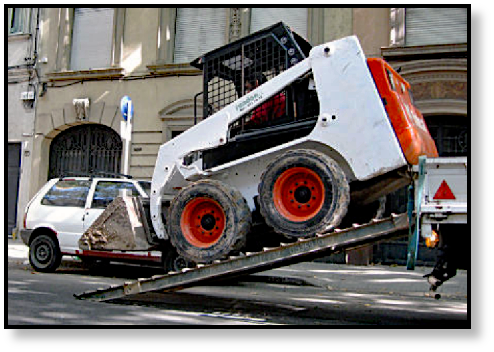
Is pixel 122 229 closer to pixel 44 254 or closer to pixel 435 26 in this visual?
pixel 44 254

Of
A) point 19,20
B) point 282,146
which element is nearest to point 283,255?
point 282,146

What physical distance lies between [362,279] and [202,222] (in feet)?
15.4

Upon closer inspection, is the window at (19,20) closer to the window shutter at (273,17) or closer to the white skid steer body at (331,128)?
the window shutter at (273,17)

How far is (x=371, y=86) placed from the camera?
5.32 metres

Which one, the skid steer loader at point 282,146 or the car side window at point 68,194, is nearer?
the skid steer loader at point 282,146

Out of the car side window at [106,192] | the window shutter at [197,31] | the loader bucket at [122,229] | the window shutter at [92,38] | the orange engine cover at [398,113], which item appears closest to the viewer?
the orange engine cover at [398,113]

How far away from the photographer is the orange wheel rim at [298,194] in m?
5.40

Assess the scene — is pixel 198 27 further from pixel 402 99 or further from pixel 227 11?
pixel 402 99

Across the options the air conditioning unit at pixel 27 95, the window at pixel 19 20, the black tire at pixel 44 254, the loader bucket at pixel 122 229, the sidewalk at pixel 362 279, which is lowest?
the sidewalk at pixel 362 279

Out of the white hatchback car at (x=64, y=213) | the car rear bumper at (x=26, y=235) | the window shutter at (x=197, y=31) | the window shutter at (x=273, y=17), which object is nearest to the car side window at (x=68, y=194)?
the white hatchback car at (x=64, y=213)

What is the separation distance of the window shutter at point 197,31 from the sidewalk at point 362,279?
6440 millimetres
